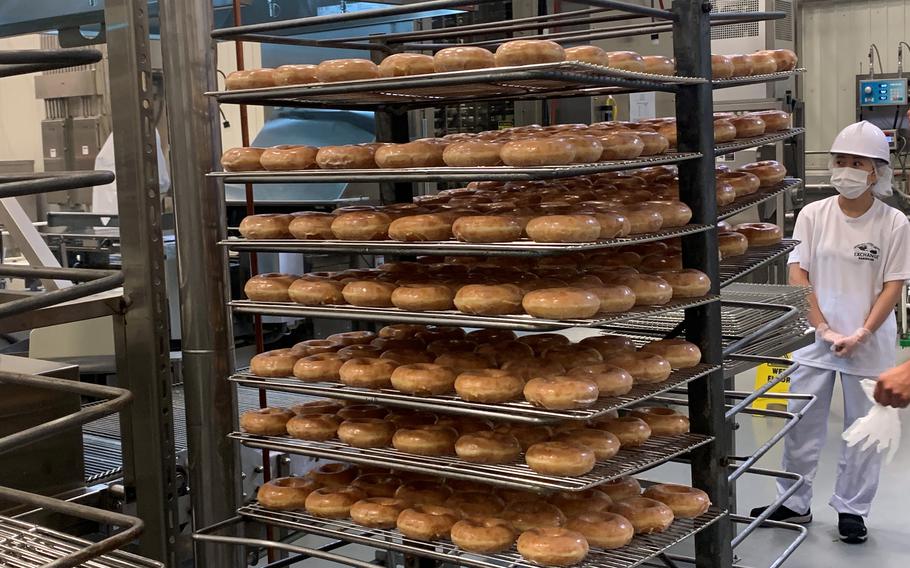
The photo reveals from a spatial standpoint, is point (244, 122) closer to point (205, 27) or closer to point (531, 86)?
point (205, 27)

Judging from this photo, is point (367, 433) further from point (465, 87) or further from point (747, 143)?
point (747, 143)

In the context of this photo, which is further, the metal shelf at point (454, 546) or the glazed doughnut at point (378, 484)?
the glazed doughnut at point (378, 484)

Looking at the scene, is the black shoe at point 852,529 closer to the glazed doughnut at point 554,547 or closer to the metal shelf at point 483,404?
the metal shelf at point 483,404

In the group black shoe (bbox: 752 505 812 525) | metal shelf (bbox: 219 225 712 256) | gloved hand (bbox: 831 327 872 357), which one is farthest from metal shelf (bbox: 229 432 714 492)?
black shoe (bbox: 752 505 812 525)

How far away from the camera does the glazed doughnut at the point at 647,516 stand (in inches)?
79.7

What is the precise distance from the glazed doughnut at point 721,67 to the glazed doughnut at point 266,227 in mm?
1090

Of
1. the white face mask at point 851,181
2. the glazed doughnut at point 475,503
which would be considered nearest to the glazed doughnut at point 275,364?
the glazed doughnut at point 475,503

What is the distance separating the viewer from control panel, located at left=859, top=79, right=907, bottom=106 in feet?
26.7

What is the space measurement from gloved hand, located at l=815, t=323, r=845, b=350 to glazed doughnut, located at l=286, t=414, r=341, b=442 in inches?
107

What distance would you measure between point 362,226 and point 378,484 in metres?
0.62

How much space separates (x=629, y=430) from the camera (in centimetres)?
210

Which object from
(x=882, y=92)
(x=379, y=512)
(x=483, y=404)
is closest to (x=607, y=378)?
(x=483, y=404)

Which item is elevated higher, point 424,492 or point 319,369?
point 319,369

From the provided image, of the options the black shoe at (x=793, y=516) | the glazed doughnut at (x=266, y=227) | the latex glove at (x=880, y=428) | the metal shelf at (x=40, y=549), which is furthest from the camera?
the black shoe at (x=793, y=516)
